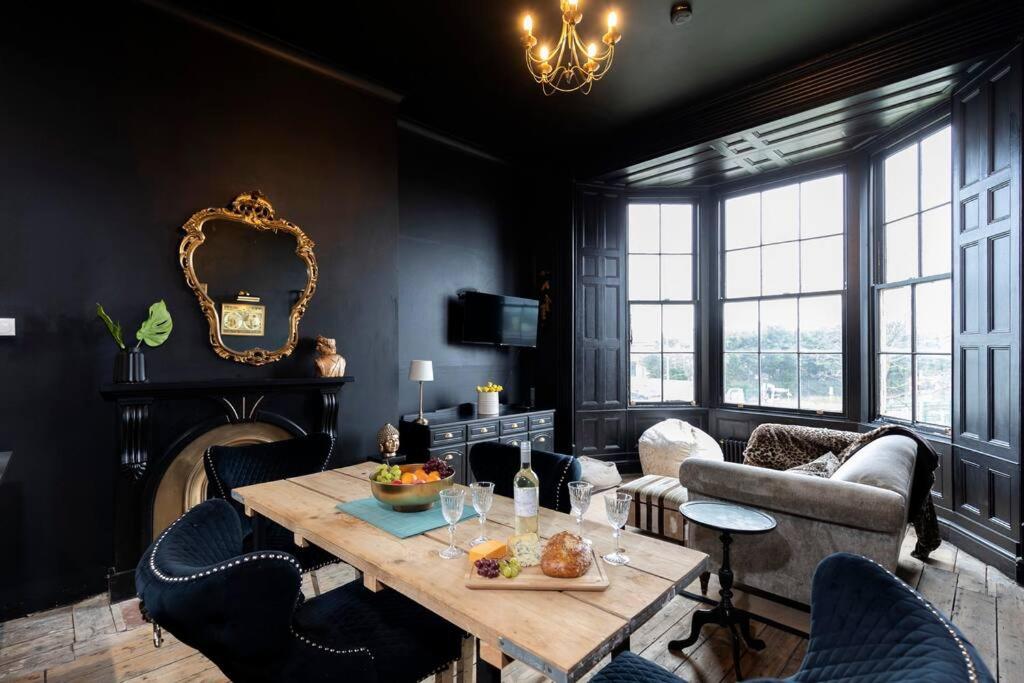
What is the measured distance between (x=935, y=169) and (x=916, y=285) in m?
0.93

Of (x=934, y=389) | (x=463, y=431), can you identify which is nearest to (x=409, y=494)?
(x=463, y=431)

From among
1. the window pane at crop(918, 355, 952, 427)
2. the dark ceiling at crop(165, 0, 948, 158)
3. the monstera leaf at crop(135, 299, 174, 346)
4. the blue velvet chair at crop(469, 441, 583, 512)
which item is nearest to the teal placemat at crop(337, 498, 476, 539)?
the blue velvet chair at crop(469, 441, 583, 512)

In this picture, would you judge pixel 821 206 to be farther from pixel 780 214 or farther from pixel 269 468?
pixel 269 468

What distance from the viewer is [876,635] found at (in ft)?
3.03

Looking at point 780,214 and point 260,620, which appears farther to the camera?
point 780,214

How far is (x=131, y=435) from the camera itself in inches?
107

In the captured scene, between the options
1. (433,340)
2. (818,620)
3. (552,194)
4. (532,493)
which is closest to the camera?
(818,620)

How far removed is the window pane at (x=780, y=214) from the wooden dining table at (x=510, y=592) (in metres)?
4.83

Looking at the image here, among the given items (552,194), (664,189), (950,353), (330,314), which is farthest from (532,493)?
(664,189)

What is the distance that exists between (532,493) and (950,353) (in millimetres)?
4074

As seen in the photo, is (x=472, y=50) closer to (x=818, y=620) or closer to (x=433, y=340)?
(x=433, y=340)

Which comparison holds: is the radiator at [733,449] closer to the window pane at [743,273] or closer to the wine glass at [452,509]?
the window pane at [743,273]

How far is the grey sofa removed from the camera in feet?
7.64

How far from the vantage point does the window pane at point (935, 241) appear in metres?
3.98
